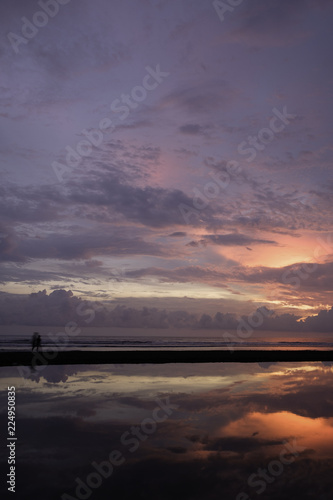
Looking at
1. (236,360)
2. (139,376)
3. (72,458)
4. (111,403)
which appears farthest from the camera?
(236,360)

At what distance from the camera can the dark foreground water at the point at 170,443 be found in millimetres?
7070

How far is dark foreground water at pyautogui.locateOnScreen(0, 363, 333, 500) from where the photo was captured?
23.2 feet

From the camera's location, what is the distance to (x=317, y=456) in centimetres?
881

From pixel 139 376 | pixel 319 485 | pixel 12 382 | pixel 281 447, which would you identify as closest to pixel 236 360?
pixel 139 376

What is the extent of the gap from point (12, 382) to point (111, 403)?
7.77 m

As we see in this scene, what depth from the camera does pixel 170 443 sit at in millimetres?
9711

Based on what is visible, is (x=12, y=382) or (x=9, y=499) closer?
(x=9, y=499)

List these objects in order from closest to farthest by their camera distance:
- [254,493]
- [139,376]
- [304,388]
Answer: [254,493]
[304,388]
[139,376]

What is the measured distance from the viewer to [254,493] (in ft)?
22.6

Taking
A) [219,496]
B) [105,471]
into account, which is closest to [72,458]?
[105,471]

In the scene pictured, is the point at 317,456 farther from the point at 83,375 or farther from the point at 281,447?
the point at 83,375

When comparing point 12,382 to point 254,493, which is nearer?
point 254,493

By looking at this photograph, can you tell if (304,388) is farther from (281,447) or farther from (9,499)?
(9,499)

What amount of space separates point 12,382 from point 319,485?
16.7 metres
